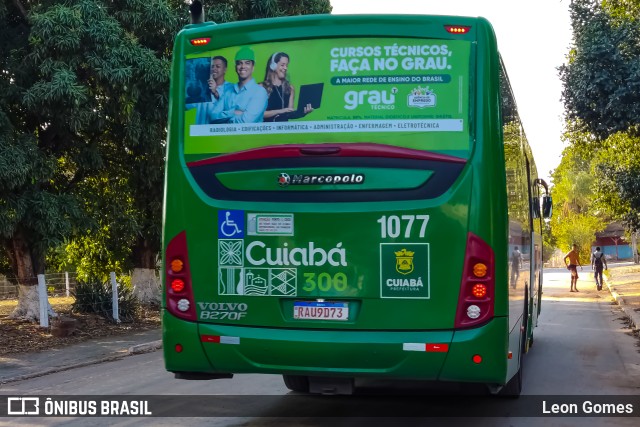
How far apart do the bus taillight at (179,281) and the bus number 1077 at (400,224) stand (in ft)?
5.39

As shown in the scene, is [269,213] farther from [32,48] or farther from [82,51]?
[32,48]

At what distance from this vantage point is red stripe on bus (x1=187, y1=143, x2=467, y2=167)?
6.50 meters

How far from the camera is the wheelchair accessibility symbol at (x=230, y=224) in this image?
6812 millimetres

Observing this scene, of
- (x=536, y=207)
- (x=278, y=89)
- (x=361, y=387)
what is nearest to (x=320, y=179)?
(x=278, y=89)

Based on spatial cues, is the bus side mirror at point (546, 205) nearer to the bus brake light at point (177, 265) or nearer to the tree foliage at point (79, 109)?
the tree foliage at point (79, 109)

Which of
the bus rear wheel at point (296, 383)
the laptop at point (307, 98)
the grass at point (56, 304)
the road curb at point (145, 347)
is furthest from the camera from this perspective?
the grass at point (56, 304)

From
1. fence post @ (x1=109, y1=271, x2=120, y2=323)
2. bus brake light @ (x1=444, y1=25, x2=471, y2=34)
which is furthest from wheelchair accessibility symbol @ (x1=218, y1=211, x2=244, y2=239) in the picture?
fence post @ (x1=109, y1=271, x2=120, y2=323)

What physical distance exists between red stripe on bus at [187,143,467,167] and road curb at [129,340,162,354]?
850 centimetres

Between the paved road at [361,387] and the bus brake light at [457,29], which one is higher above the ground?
the bus brake light at [457,29]

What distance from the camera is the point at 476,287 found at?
21.0 feet

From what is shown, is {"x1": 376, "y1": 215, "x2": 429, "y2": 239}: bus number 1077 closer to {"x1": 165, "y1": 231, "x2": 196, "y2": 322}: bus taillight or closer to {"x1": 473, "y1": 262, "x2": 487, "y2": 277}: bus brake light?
{"x1": 473, "y1": 262, "x2": 487, "y2": 277}: bus brake light

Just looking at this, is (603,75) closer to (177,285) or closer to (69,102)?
(69,102)

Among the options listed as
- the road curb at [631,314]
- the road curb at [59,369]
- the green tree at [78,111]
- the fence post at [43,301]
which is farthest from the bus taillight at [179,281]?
the road curb at [631,314]

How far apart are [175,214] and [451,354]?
2492 millimetres
